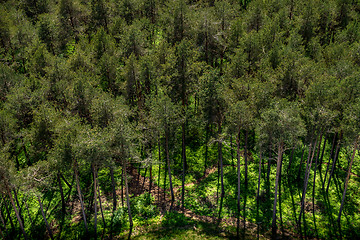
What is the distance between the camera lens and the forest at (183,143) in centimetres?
2528

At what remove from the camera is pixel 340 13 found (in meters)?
57.0

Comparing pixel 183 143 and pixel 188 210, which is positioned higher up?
pixel 183 143

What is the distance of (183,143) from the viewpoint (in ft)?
108

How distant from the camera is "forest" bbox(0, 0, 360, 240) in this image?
2528 cm

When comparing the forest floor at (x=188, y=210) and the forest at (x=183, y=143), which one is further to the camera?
the forest floor at (x=188, y=210)

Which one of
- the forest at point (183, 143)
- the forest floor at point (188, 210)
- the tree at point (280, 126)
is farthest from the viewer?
the forest floor at point (188, 210)

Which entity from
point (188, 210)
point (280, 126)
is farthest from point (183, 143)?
point (280, 126)

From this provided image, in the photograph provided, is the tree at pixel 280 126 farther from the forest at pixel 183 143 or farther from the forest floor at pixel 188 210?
the forest floor at pixel 188 210

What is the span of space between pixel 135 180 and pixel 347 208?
84.2ft

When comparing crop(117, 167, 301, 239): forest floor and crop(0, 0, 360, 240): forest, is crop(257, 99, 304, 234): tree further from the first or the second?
crop(117, 167, 301, 239): forest floor

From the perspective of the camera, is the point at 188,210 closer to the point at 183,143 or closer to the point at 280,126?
the point at 183,143

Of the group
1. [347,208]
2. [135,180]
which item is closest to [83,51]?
[135,180]

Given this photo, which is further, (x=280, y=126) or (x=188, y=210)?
(x=188, y=210)


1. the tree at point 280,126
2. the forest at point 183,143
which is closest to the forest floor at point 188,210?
the forest at point 183,143
